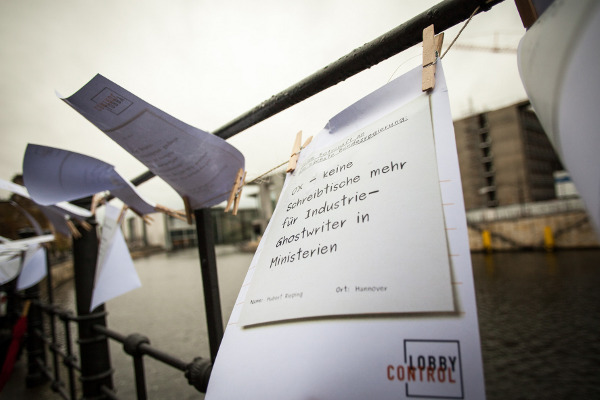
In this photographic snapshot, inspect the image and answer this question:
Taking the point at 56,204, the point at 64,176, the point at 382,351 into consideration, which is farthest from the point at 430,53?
the point at 56,204

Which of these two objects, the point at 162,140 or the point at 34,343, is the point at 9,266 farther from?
the point at 162,140

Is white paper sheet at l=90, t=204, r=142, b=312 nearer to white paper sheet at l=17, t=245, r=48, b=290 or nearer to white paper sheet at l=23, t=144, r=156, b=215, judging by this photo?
white paper sheet at l=23, t=144, r=156, b=215

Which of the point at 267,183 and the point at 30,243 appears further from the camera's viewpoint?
the point at 30,243

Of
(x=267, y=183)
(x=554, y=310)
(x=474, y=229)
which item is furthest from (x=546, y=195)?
(x=267, y=183)

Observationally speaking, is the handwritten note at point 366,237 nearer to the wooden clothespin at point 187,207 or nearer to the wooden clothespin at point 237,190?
the wooden clothespin at point 237,190

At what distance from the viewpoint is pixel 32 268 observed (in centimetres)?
322

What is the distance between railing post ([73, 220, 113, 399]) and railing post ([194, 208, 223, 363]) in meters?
1.50

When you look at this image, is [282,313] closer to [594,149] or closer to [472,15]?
[594,149]

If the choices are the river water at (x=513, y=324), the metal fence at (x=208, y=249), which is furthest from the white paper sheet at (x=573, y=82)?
the river water at (x=513, y=324)

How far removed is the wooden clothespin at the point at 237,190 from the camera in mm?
847

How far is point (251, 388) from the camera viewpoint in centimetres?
48

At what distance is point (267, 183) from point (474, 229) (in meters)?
28.9

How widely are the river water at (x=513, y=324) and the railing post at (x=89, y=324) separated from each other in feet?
3.04

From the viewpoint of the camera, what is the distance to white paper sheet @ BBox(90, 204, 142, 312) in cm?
145
